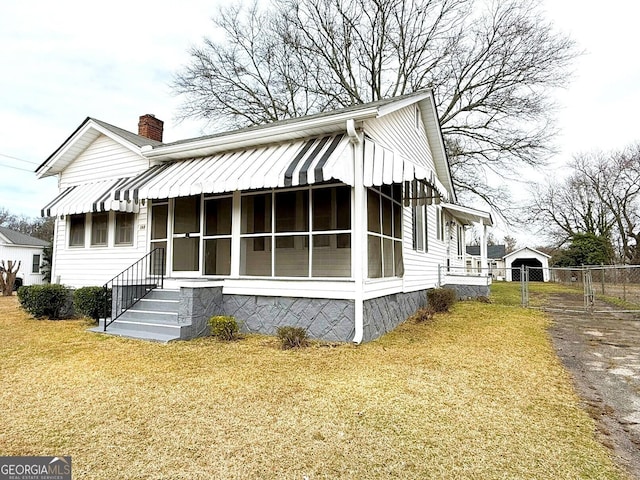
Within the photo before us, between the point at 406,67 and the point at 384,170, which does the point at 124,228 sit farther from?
the point at 406,67

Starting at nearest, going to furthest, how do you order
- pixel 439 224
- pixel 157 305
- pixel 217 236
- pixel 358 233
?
pixel 358 233
pixel 157 305
pixel 217 236
pixel 439 224

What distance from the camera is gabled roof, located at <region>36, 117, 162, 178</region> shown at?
10.5 m

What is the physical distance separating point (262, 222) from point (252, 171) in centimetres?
140

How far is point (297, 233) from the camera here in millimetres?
7949

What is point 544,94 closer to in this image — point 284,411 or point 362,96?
point 362,96

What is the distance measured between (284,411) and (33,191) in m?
51.7


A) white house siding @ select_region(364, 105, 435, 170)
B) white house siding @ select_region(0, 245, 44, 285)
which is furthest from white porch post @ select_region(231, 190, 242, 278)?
white house siding @ select_region(0, 245, 44, 285)

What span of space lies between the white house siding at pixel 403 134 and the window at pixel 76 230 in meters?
9.20

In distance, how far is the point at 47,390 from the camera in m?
4.64

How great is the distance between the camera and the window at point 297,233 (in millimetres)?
7617

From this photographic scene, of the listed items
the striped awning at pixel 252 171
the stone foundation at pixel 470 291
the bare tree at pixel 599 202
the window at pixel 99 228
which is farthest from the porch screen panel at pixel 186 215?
the bare tree at pixel 599 202

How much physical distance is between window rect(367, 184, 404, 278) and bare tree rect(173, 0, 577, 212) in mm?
12167

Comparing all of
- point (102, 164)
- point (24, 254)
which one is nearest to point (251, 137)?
point (102, 164)

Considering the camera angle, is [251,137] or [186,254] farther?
[186,254]
